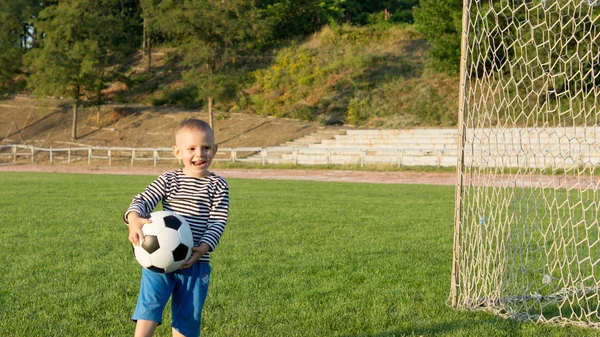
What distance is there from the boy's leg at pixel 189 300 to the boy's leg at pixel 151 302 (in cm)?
10

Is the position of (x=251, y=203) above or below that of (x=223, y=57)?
below

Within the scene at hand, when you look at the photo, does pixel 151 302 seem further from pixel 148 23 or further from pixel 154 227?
pixel 148 23

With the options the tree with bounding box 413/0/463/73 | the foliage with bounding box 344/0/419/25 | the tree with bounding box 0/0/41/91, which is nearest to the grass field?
the tree with bounding box 413/0/463/73

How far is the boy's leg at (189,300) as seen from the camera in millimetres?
3934

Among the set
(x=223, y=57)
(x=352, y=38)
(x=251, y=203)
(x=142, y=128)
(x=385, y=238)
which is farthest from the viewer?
(x=352, y=38)

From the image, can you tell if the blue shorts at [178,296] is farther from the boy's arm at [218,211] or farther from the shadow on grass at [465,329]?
the shadow on grass at [465,329]

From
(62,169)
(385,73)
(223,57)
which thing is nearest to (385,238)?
(62,169)

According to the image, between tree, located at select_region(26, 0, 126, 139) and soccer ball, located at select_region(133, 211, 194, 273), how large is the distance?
36526 mm

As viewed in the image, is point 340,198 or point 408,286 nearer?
point 408,286

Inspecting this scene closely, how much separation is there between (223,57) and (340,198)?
929 inches

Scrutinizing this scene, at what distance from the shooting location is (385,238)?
9.59 metres

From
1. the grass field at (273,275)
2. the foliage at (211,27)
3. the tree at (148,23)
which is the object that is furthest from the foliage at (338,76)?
the grass field at (273,275)

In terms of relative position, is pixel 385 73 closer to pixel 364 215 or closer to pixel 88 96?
pixel 88 96

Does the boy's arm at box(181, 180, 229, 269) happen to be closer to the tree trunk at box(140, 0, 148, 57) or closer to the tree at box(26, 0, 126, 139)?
the tree at box(26, 0, 126, 139)
